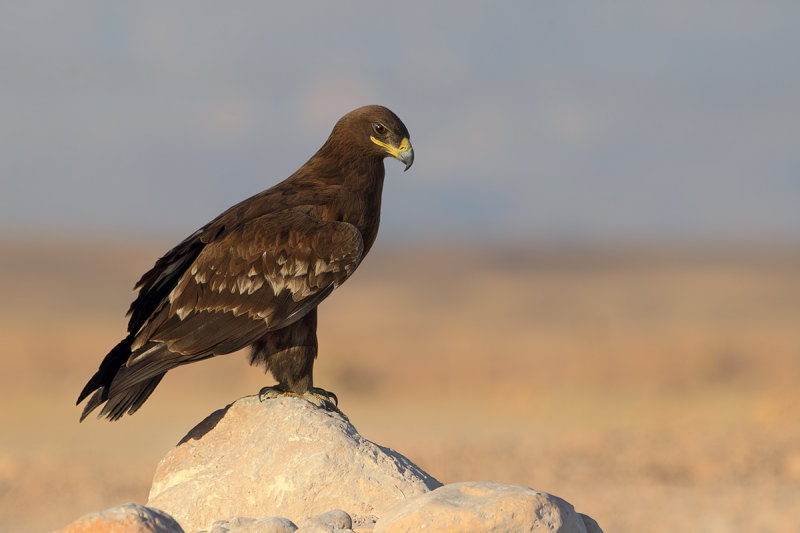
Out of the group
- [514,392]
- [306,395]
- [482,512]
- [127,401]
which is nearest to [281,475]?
[306,395]

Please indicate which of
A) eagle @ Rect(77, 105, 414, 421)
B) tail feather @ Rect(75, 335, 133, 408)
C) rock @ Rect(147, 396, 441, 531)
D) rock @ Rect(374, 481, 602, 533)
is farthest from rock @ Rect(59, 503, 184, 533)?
tail feather @ Rect(75, 335, 133, 408)

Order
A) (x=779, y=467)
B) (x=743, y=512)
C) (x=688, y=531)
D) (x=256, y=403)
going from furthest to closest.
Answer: (x=779, y=467) < (x=743, y=512) < (x=688, y=531) < (x=256, y=403)

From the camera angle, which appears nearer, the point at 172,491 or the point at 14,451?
the point at 172,491

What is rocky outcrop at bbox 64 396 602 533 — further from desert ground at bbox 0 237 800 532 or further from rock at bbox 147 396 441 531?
desert ground at bbox 0 237 800 532

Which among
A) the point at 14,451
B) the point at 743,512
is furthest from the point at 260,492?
the point at 14,451

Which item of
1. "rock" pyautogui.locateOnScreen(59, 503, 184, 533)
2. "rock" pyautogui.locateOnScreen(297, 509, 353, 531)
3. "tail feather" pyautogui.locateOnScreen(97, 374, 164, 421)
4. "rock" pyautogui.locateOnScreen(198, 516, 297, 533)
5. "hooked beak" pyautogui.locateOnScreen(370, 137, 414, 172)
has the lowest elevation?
"rock" pyautogui.locateOnScreen(59, 503, 184, 533)

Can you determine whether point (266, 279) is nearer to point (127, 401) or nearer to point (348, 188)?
point (348, 188)

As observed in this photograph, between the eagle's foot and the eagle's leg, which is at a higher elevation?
the eagle's leg

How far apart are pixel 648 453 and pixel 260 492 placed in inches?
443

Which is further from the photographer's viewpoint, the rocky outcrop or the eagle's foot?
the eagle's foot

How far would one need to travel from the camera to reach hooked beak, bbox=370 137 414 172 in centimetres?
995

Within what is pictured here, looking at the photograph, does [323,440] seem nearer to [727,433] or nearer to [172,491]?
[172,491]

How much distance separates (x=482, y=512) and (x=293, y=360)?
10.00 feet

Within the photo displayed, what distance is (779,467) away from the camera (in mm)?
17500
